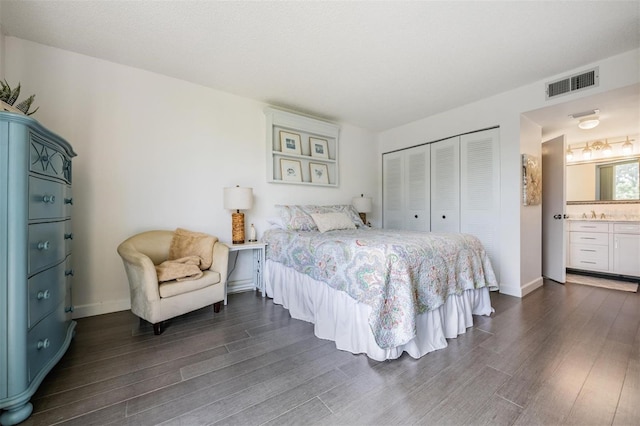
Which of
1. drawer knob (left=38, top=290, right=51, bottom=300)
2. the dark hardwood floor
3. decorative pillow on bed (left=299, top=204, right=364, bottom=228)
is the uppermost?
decorative pillow on bed (left=299, top=204, right=364, bottom=228)

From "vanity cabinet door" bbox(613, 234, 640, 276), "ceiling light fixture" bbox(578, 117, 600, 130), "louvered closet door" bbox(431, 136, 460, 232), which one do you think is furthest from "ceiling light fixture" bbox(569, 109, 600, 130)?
"vanity cabinet door" bbox(613, 234, 640, 276)

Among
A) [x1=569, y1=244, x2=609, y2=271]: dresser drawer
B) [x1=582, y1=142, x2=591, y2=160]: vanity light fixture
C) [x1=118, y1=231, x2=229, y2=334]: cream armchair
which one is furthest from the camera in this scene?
[x1=582, y1=142, x2=591, y2=160]: vanity light fixture

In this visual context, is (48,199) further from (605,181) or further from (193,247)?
(605,181)

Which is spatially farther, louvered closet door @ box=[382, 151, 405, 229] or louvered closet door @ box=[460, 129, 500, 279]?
louvered closet door @ box=[382, 151, 405, 229]

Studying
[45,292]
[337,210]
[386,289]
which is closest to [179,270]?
[45,292]

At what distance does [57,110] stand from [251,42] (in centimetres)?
193

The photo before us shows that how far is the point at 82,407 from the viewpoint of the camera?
1.33 m

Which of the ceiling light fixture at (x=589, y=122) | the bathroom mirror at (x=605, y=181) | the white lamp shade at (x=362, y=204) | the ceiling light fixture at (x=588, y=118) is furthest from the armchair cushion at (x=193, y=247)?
the bathroom mirror at (x=605, y=181)

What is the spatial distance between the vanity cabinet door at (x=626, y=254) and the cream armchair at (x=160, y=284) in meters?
5.65

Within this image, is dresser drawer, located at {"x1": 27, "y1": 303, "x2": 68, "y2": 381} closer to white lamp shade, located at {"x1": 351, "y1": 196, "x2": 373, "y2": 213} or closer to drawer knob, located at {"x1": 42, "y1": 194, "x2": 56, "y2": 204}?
drawer knob, located at {"x1": 42, "y1": 194, "x2": 56, "y2": 204}

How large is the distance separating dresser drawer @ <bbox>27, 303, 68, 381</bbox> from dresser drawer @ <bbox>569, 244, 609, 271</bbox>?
6512 millimetres

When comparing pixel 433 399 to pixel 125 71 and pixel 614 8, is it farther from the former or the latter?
pixel 125 71

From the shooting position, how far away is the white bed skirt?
184 cm

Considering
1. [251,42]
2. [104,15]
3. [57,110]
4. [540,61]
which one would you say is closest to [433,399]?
[251,42]
